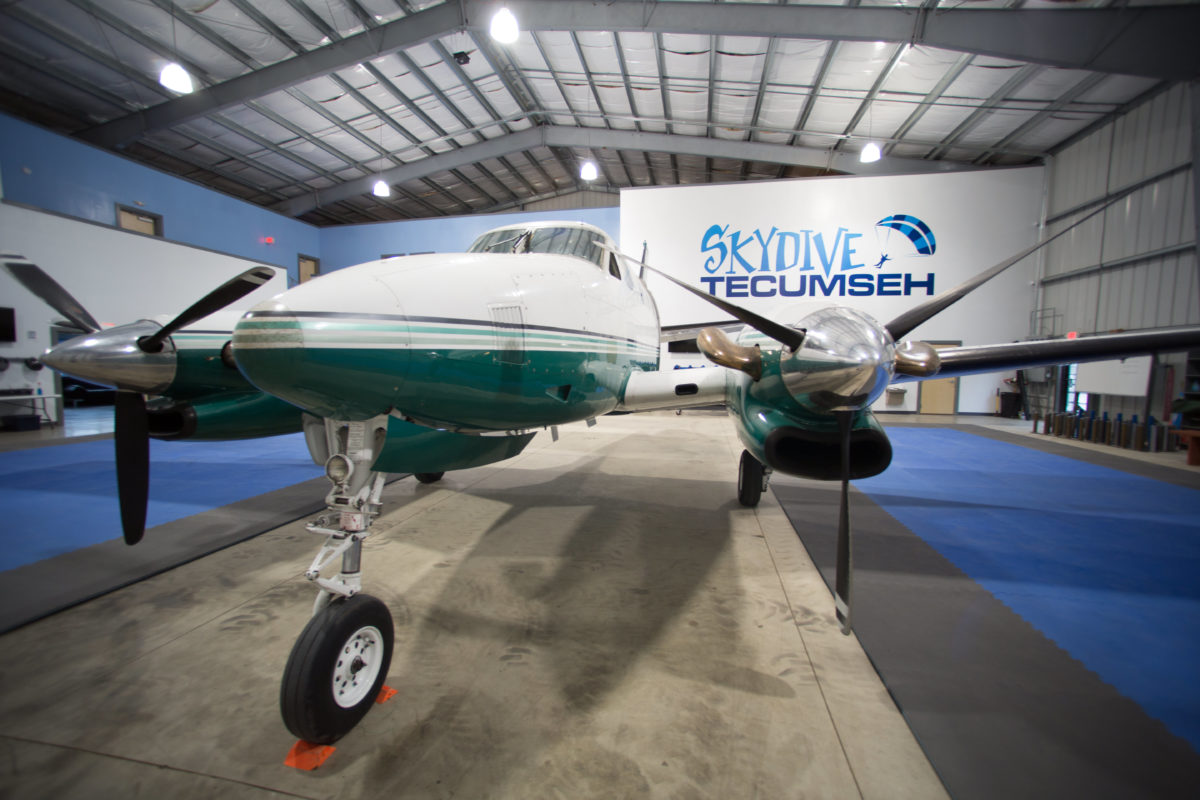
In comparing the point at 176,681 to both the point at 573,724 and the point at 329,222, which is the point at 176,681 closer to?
the point at 573,724

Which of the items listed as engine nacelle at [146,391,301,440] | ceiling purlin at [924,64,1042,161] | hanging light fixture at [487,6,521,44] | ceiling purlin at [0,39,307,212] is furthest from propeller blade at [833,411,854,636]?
ceiling purlin at [0,39,307,212]

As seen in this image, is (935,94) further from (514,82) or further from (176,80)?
(176,80)

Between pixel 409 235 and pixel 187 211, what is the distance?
6.79m

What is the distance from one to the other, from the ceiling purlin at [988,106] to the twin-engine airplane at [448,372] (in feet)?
34.8

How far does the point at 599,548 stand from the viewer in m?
4.07

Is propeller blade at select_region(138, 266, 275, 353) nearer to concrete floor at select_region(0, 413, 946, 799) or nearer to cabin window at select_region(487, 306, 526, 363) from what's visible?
cabin window at select_region(487, 306, 526, 363)

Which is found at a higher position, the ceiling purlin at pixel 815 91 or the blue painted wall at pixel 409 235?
the ceiling purlin at pixel 815 91

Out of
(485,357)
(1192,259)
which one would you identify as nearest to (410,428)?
(485,357)

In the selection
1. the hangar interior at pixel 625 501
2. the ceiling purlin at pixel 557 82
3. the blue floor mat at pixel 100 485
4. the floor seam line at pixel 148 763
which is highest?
the ceiling purlin at pixel 557 82

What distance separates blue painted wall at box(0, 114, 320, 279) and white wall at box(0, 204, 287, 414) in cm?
130

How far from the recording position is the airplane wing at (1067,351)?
3.33m

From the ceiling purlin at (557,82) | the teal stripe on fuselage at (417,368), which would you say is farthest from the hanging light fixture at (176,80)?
the teal stripe on fuselage at (417,368)

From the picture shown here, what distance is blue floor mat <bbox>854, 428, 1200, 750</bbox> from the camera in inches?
96.6

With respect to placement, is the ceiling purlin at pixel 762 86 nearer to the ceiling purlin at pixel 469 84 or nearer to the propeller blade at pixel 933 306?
the ceiling purlin at pixel 469 84
